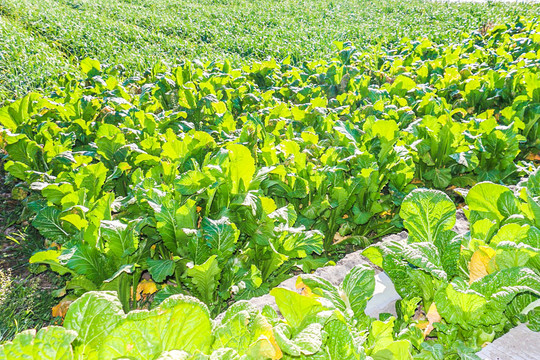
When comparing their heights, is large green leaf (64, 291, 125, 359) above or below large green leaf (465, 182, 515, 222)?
below

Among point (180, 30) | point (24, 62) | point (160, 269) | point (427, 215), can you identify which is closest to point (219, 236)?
point (160, 269)

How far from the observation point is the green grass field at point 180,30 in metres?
7.53

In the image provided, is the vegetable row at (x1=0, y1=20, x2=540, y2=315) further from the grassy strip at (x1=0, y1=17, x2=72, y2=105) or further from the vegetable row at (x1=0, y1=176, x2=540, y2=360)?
the grassy strip at (x1=0, y1=17, x2=72, y2=105)

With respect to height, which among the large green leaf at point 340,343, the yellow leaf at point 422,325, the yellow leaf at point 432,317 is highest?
the large green leaf at point 340,343

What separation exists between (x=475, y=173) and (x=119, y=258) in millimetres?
3175

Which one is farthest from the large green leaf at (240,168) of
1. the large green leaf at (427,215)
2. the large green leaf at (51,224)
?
the large green leaf at (51,224)

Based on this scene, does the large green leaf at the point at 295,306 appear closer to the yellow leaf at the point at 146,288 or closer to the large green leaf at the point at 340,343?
the large green leaf at the point at 340,343

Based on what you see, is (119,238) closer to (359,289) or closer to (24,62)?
(359,289)

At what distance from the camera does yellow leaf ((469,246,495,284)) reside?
1.64 m

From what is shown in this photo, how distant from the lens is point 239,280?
245 centimetres

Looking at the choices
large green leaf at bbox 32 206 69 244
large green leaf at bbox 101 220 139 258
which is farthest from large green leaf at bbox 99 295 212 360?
large green leaf at bbox 32 206 69 244

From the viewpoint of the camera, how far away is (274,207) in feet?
8.33

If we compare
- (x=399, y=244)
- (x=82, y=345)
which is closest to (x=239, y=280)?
(x=399, y=244)

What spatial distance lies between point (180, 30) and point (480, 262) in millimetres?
11523
